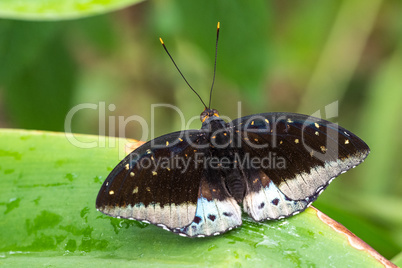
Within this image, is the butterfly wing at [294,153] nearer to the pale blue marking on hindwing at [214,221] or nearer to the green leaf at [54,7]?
the pale blue marking on hindwing at [214,221]

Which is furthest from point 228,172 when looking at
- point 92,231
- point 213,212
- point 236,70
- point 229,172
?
point 236,70

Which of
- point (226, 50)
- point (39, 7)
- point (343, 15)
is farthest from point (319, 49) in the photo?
point (39, 7)

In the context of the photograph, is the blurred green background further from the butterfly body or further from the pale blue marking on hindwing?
the pale blue marking on hindwing

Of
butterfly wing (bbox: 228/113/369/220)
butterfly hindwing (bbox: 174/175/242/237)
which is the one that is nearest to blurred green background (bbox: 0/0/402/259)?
butterfly wing (bbox: 228/113/369/220)

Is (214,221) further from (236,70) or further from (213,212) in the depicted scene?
(236,70)

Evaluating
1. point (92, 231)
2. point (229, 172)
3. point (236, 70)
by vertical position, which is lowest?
point (92, 231)

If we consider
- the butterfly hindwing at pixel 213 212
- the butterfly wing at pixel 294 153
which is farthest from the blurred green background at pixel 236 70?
the butterfly hindwing at pixel 213 212
